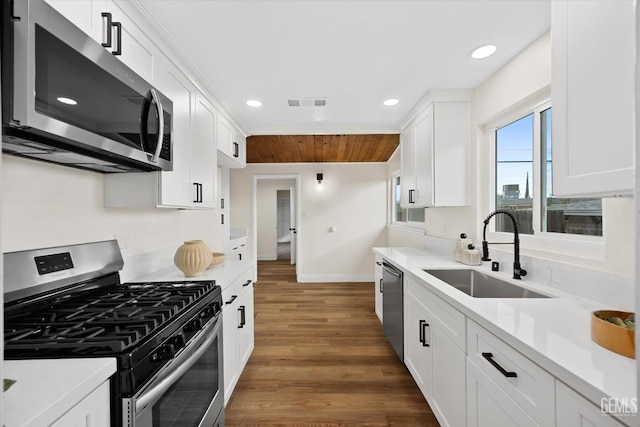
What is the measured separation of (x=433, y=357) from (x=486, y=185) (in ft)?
4.85

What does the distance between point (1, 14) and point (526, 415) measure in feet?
6.54

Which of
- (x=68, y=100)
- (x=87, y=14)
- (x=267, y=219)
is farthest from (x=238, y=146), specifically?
(x=267, y=219)

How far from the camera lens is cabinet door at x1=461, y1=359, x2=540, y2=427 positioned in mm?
1044

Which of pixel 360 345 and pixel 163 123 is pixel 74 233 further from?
pixel 360 345

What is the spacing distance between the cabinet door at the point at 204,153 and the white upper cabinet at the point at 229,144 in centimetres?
27

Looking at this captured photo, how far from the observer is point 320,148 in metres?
4.60

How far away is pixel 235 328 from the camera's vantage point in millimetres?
2090

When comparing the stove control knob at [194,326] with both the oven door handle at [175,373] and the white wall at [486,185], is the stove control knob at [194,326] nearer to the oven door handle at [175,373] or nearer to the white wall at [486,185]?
the oven door handle at [175,373]

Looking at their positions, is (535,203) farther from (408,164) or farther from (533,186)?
(408,164)

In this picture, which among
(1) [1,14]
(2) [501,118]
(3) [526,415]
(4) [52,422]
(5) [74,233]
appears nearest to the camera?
(4) [52,422]

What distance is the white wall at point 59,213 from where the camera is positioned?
1188 mm

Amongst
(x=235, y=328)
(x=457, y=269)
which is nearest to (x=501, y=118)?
(x=457, y=269)

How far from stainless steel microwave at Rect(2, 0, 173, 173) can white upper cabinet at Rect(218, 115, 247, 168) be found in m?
1.41

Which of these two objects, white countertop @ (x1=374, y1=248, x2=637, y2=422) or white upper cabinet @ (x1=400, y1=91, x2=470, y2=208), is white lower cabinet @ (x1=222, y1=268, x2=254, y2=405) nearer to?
white countertop @ (x1=374, y1=248, x2=637, y2=422)
